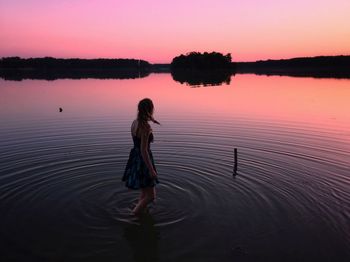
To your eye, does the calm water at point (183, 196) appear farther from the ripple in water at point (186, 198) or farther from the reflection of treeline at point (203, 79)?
the reflection of treeline at point (203, 79)

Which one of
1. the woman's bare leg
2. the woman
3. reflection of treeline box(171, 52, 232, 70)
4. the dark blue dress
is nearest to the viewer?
the woman

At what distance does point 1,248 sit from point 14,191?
3.77m

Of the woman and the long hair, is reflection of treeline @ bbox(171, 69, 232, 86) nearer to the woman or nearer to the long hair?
the woman

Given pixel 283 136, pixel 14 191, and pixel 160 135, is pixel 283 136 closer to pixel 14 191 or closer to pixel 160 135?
pixel 160 135

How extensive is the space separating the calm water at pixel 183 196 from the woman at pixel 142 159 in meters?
0.87

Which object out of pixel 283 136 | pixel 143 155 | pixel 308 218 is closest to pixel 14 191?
pixel 143 155

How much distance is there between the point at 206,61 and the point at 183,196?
177 meters

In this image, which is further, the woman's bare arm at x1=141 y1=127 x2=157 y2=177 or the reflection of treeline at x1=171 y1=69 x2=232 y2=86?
the reflection of treeline at x1=171 y1=69 x2=232 y2=86

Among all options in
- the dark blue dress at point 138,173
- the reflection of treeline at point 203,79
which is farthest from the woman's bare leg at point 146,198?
the reflection of treeline at point 203,79

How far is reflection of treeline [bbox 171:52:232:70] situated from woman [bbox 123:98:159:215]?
179 metres

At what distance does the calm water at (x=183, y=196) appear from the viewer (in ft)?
26.2

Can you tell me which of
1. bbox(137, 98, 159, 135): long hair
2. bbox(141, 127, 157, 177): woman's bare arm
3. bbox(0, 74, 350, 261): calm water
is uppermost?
bbox(137, 98, 159, 135): long hair

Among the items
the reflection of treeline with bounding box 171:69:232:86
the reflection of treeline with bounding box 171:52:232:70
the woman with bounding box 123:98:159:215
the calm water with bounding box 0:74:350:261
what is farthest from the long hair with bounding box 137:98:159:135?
the reflection of treeline with bounding box 171:52:232:70

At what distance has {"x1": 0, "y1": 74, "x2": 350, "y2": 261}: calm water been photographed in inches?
314
